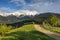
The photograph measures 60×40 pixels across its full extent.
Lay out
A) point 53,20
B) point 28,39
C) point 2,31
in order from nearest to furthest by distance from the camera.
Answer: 1. point 28,39
2. point 2,31
3. point 53,20

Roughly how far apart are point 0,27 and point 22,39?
15083mm

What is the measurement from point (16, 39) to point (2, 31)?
1399 cm

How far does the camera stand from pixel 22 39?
87.2ft

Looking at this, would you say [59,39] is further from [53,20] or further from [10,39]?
[53,20]

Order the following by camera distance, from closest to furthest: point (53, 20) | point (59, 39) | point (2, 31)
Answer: point (59, 39) → point (2, 31) → point (53, 20)

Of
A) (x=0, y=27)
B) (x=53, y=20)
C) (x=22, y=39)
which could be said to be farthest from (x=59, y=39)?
(x=53, y=20)

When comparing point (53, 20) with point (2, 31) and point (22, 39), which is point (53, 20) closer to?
point (2, 31)

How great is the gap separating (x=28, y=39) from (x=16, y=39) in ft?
6.02

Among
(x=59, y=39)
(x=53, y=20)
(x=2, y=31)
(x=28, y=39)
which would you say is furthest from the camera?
(x=53, y=20)

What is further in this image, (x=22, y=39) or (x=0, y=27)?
(x=0, y=27)

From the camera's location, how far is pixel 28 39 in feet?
84.6

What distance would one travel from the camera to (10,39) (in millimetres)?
26812

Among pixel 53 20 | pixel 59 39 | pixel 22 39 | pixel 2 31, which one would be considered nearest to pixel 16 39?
pixel 22 39

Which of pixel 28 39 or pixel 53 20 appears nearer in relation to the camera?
pixel 28 39
